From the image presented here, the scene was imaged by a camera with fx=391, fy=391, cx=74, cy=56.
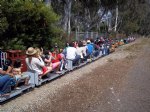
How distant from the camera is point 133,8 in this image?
71000 millimetres

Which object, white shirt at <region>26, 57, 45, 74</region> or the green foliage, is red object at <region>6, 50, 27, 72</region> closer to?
white shirt at <region>26, 57, 45, 74</region>

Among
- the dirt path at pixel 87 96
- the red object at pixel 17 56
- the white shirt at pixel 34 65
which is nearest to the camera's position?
the dirt path at pixel 87 96

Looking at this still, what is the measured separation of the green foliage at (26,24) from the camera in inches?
650

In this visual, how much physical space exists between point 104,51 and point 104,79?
18198 mm

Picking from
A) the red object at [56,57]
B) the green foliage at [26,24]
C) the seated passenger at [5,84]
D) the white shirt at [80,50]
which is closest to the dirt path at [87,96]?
the seated passenger at [5,84]

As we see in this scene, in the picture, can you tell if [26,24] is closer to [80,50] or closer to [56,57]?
[56,57]

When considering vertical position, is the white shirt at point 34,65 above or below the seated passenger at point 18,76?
above

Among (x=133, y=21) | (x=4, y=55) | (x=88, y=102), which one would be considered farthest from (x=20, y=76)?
(x=133, y=21)

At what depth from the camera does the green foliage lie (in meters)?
16.5

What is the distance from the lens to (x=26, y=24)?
18438mm

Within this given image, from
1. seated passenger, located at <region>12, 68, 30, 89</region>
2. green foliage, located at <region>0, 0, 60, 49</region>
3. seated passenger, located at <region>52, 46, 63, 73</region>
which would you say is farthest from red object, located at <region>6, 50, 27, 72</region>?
seated passenger, located at <region>52, 46, 63, 73</region>

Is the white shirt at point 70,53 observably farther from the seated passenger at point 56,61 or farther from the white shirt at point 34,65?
→ the white shirt at point 34,65

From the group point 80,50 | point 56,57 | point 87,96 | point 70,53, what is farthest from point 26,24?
point 87,96

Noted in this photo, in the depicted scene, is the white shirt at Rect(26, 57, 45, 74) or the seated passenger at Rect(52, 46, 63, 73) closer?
the white shirt at Rect(26, 57, 45, 74)
